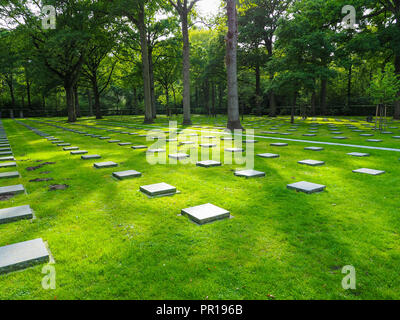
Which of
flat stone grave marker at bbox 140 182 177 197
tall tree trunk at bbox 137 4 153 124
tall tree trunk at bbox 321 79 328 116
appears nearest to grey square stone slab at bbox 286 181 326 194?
flat stone grave marker at bbox 140 182 177 197

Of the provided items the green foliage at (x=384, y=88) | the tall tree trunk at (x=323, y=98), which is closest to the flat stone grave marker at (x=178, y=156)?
the green foliage at (x=384, y=88)

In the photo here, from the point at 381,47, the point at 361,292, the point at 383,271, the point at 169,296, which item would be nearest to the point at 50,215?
the point at 169,296

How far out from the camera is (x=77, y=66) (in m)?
23.2

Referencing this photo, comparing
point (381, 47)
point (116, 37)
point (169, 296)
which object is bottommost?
Answer: point (169, 296)

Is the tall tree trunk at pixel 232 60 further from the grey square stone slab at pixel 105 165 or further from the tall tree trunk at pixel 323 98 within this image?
the tall tree trunk at pixel 323 98

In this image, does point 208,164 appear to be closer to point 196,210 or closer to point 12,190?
point 196,210

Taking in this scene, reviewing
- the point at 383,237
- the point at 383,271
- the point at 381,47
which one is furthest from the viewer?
the point at 381,47

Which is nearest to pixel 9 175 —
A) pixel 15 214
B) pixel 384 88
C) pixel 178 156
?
pixel 15 214

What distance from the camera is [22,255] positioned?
2080 millimetres

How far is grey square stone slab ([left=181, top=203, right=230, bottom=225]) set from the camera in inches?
108

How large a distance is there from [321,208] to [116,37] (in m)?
25.3

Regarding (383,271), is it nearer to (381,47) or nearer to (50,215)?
(50,215)

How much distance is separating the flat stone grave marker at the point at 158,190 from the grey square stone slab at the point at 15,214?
4.76 ft

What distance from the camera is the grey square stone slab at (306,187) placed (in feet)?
12.0
